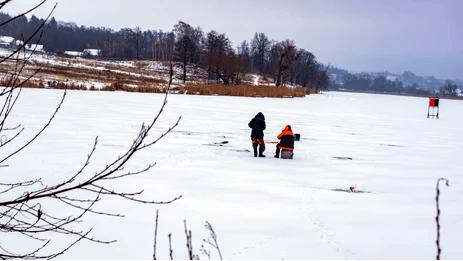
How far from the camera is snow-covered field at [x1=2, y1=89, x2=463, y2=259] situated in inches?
194

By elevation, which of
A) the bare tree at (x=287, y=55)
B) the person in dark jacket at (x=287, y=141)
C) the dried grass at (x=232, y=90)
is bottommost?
the person in dark jacket at (x=287, y=141)

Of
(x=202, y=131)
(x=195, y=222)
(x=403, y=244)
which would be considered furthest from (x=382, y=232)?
(x=202, y=131)

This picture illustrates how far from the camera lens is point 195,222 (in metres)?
5.50

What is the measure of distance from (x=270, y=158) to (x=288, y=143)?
1.75 ft

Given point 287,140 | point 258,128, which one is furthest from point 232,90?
point 287,140

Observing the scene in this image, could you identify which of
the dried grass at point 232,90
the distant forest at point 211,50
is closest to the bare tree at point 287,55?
the distant forest at point 211,50

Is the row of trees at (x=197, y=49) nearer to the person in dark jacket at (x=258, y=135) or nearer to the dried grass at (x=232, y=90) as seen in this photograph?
the dried grass at (x=232, y=90)

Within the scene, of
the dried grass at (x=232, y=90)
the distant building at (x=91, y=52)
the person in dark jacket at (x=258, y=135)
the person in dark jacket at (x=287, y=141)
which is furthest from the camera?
the distant building at (x=91, y=52)

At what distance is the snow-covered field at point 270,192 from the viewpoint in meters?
4.92

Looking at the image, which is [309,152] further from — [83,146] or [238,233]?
[238,233]

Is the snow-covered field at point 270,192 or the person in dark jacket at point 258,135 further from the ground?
the person in dark jacket at point 258,135

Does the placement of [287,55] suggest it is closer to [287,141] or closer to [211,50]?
[211,50]

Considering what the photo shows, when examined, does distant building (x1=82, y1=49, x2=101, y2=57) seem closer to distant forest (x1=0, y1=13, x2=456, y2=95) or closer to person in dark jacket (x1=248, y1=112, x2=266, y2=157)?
distant forest (x1=0, y1=13, x2=456, y2=95)

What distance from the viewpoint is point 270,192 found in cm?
709
